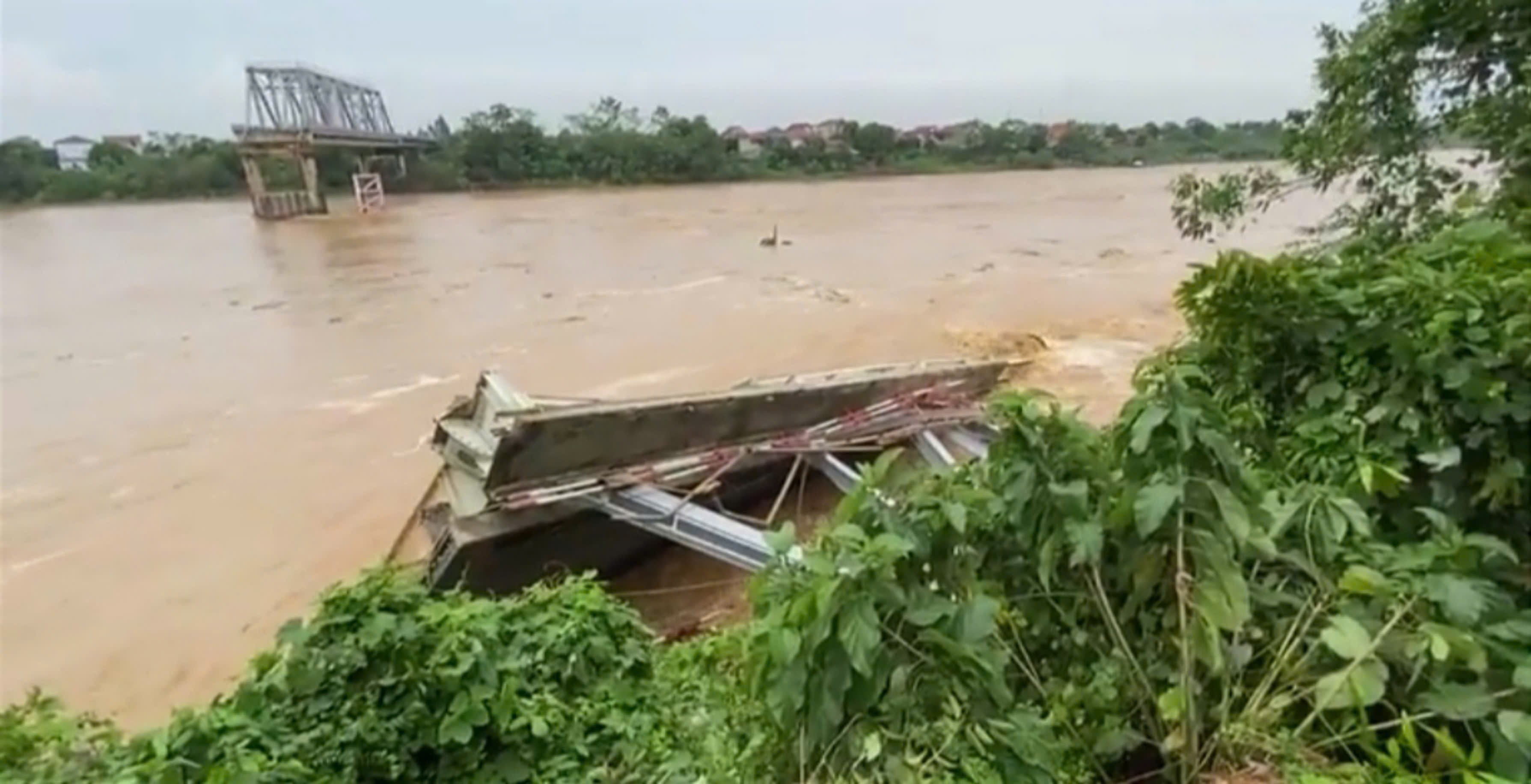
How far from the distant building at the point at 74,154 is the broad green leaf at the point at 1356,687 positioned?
4865 cm

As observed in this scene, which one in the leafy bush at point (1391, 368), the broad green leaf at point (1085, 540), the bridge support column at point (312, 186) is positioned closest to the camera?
the broad green leaf at point (1085, 540)

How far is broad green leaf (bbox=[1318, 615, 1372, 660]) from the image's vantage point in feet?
4.63

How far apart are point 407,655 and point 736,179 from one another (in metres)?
40.9

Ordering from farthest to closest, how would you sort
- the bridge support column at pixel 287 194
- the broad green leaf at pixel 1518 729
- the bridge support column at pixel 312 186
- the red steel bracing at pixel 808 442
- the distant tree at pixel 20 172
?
1. the distant tree at pixel 20 172
2. the bridge support column at pixel 312 186
3. the bridge support column at pixel 287 194
4. the red steel bracing at pixel 808 442
5. the broad green leaf at pixel 1518 729

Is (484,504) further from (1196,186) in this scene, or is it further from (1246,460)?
(1196,186)

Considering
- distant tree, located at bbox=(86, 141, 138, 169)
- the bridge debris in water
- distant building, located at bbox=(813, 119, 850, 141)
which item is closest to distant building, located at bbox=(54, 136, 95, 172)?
distant tree, located at bbox=(86, 141, 138, 169)

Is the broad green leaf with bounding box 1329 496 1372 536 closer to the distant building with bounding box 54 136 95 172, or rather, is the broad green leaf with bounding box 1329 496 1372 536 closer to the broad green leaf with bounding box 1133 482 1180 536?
the broad green leaf with bounding box 1133 482 1180 536

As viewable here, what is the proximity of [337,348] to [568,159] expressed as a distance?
3033cm

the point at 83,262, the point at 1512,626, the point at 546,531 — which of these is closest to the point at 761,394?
the point at 546,531

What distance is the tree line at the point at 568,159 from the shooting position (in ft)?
129

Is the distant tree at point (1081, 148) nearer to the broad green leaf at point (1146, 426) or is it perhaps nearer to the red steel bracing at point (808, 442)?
the red steel bracing at point (808, 442)

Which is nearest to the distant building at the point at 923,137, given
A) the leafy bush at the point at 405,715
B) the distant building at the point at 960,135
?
the distant building at the point at 960,135

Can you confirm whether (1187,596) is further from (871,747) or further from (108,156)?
(108,156)

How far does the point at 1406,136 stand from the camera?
5.20 meters
